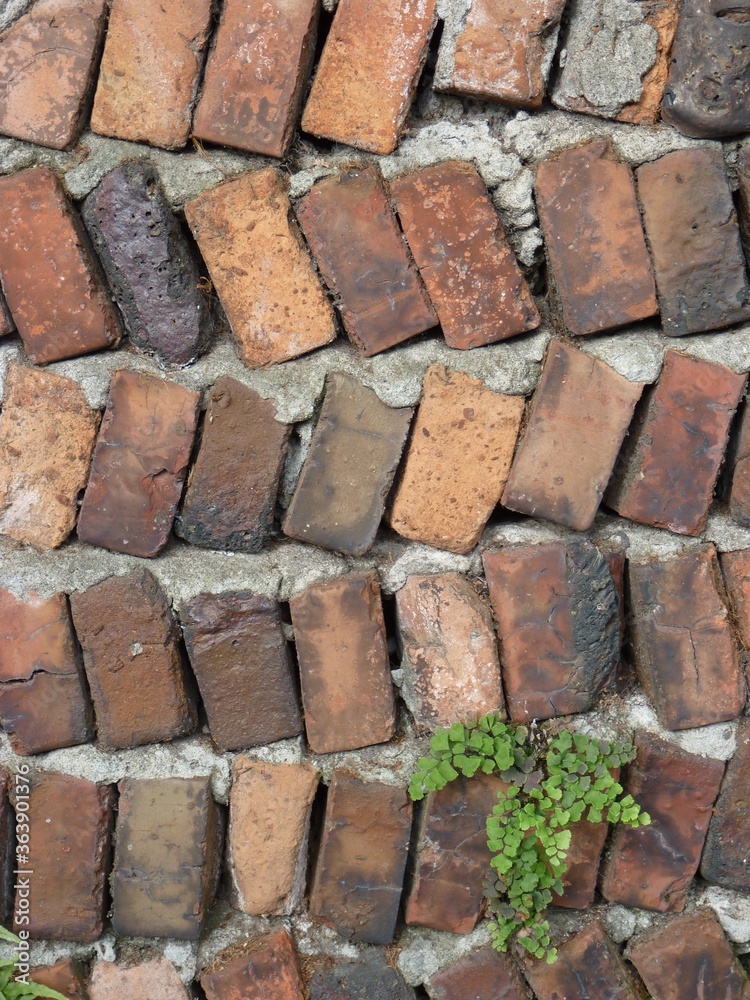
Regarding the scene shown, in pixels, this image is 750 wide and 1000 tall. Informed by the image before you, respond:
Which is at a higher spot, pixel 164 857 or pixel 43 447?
pixel 43 447

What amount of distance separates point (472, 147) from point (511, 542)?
2.05 ft

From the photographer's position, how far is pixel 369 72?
135 cm

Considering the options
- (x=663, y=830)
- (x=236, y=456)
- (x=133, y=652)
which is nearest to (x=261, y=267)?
(x=236, y=456)

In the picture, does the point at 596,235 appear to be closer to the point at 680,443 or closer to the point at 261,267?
the point at 680,443

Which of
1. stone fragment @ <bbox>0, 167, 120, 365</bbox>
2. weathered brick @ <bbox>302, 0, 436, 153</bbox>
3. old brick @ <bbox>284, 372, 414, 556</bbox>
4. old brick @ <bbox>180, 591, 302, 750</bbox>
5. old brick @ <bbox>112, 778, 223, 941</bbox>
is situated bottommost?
old brick @ <bbox>112, 778, 223, 941</bbox>

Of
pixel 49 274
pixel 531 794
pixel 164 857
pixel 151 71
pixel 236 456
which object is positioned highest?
pixel 151 71

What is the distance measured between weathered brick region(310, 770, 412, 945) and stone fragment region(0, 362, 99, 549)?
2.08ft

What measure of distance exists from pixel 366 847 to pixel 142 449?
29.1 inches

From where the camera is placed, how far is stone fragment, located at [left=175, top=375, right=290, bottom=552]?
141 centimetres

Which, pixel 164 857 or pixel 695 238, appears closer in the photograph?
pixel 695 238

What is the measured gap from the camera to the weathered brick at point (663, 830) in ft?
4.65

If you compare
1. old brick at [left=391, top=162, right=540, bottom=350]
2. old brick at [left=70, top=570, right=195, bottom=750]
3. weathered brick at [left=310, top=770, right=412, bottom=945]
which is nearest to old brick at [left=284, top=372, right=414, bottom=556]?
old brick at [left=391, top=162, right=540, bottom=350]

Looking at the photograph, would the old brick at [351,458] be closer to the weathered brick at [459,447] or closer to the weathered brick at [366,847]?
the weathered brick at [459,447]

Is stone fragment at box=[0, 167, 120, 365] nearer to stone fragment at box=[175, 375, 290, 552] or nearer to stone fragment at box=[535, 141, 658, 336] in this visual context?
stone fragment at box=[175, 375, 290, 552]
